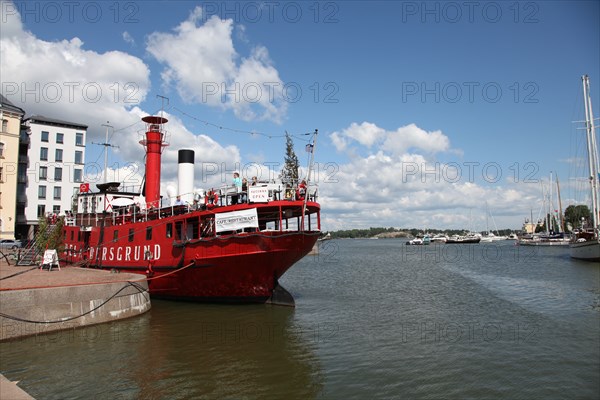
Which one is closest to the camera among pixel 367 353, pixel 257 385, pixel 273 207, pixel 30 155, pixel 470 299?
pixel 257 385

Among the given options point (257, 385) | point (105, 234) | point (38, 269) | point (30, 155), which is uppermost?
point (30, 155)

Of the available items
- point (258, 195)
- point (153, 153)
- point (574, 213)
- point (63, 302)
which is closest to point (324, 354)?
point (258, 195)

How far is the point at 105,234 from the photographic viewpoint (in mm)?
25938

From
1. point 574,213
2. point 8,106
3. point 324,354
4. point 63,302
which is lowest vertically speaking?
point 324,354

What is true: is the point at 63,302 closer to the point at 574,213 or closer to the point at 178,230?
the point at 178,230

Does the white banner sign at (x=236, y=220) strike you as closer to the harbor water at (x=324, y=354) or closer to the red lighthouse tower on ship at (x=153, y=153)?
the harbor water at (x=324, y=354)

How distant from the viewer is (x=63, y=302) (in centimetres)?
1485

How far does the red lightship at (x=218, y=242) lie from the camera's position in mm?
19031

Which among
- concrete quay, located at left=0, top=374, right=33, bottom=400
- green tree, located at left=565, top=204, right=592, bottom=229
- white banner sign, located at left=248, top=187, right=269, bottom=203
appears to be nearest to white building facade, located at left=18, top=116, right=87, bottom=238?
white banner sign, located at left=248, top=187, right=269, bottom=203

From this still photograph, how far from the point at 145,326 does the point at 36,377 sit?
570 cm

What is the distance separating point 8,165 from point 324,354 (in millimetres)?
55412

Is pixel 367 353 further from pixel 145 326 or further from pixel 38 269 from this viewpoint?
pixel 38 269

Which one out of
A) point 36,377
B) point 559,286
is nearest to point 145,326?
point 36,377

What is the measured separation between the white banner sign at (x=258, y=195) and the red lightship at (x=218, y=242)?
0.05 m
